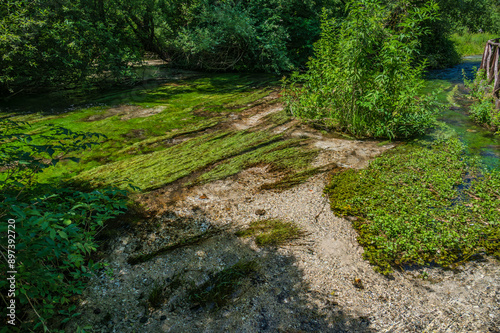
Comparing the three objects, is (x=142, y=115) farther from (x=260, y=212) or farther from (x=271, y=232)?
(x=271, y=232)

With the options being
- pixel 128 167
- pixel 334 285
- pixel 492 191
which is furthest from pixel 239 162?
pixel 492 191

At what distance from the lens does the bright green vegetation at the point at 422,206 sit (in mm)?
2932

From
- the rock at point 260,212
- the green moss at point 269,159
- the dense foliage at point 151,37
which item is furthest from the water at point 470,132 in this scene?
the rock at point 260,212

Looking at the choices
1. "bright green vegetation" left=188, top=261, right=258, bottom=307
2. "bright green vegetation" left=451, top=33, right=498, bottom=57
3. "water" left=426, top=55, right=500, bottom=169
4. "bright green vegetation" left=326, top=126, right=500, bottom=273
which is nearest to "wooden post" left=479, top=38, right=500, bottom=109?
"water" left=426, top=55, right=500, bottom=169

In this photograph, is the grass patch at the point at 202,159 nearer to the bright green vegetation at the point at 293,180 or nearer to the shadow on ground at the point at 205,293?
the bright green vegetation at the point at 293,180

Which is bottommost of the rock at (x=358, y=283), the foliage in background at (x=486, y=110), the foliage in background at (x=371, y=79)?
the rock at (x=358, y=283)

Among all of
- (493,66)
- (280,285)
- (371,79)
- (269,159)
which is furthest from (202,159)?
(493,66)

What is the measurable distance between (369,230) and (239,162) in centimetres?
231

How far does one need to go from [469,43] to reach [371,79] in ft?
66.0

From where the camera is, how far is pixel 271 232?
3.28 metres

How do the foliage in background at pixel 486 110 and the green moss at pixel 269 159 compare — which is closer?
the green moss at pixel 269 159

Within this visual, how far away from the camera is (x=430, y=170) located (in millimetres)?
4246

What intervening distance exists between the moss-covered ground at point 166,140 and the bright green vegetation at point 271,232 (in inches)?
50.7

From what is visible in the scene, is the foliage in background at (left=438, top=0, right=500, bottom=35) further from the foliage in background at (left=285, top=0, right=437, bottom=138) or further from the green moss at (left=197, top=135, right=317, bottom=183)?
the green moss at (left=197, top=135, right=317, bottom=183)
